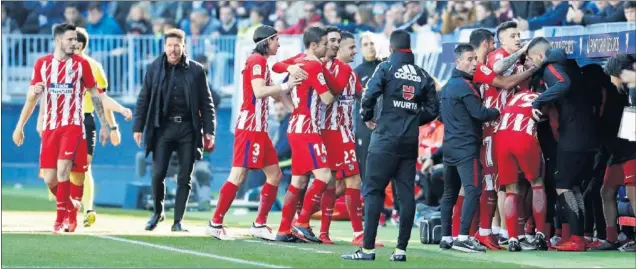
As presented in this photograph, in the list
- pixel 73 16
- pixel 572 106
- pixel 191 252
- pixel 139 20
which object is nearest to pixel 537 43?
pixel 572 106

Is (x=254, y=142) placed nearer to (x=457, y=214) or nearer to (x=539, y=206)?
(x=457, y=214)

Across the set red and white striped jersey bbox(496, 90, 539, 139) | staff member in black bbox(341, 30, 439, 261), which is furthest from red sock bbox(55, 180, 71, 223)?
red and white striped jersey bbox(496, 90, 539, 139)

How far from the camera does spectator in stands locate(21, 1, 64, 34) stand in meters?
28.8

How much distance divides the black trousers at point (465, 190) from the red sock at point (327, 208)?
1.28 meters

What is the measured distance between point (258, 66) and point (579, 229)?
325cm

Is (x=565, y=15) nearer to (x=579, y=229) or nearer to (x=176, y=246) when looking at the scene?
(x=579, y=229)

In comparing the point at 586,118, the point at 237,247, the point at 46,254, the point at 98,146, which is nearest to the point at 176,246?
the point at 237,247

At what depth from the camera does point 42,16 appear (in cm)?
2919

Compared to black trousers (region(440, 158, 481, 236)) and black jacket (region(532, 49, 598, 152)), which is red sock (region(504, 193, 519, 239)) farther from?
black jacket (region(532, 49, 598, 152))

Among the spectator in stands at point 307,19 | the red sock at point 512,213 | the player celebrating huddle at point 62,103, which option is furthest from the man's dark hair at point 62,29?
the spectator in stands at point 307,19

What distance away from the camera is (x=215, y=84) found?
27250 millimetres

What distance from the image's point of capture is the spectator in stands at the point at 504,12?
72.9 ft

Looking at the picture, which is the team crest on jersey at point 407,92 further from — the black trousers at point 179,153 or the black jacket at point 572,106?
the black trousers at point 179,153

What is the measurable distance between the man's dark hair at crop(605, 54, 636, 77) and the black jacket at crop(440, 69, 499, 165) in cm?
106
